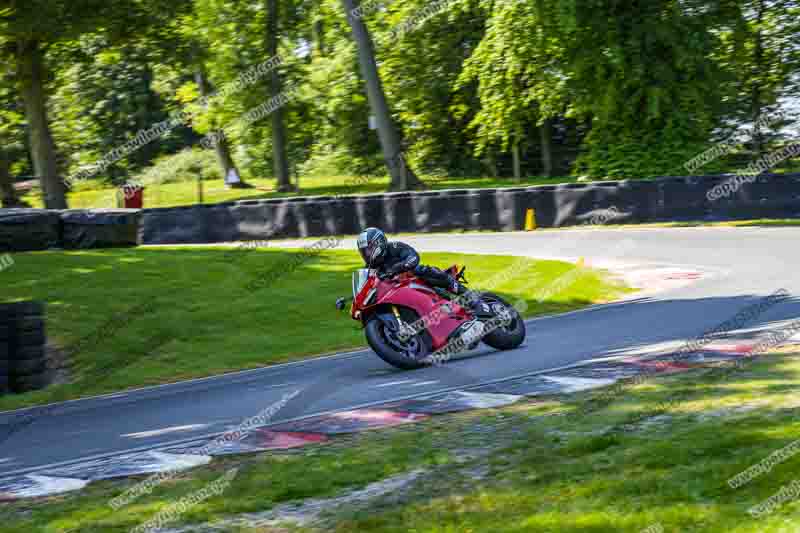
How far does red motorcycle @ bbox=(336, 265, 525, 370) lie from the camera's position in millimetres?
11391

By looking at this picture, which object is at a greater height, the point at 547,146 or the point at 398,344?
the point at 547,146

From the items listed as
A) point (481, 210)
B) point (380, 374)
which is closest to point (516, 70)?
point (481, 210)

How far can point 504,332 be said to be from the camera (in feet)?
40.6

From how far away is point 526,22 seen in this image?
1304 inches

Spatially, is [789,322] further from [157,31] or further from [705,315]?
[157,31]

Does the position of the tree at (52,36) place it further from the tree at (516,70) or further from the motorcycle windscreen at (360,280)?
the motorcycle windscreen at (360,280)

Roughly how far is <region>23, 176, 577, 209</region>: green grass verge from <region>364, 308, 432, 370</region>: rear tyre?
27556 mm

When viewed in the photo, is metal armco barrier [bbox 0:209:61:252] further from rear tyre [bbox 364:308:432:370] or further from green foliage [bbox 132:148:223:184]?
green foliage [bbox 132:148:223:184]

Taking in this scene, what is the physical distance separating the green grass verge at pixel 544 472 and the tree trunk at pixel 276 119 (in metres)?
35.6

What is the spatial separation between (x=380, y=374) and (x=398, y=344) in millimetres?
413

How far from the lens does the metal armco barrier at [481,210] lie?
25047 millimetres

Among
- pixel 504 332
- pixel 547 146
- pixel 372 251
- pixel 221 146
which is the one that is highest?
pixel 221 146

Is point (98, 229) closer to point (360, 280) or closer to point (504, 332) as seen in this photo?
point (360, 280)

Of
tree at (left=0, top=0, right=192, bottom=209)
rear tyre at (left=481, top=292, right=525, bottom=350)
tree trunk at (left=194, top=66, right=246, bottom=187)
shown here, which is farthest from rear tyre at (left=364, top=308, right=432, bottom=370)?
tree trunk at (left=194, top=66, right=246, bottom=187)
